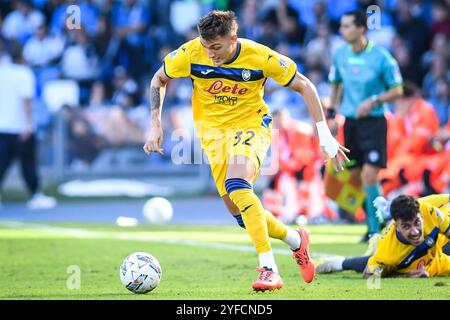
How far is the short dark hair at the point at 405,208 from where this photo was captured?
793 cm

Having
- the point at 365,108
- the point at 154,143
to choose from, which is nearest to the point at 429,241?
the point at 154,143

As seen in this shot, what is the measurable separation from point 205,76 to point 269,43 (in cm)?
1242

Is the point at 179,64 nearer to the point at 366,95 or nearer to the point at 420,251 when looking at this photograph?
the point at 420,251

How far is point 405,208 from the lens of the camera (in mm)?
7930

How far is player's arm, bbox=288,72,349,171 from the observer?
770cm

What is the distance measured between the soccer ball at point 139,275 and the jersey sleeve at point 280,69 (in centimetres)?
176

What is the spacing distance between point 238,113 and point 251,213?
39.5 inches

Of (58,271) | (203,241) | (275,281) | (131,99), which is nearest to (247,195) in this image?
(275,281)

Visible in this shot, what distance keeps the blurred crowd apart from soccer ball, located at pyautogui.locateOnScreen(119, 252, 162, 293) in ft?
34.0

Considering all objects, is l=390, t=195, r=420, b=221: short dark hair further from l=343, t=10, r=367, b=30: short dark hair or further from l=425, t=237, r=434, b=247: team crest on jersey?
l=343, t=10, r=367, b=30: short dark hair

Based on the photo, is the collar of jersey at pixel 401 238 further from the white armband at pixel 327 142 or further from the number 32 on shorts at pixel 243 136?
the number 32 on shorts at pixel 243 136

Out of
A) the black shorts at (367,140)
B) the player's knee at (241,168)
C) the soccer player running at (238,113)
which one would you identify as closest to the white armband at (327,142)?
the soccer player running at (238,113)
